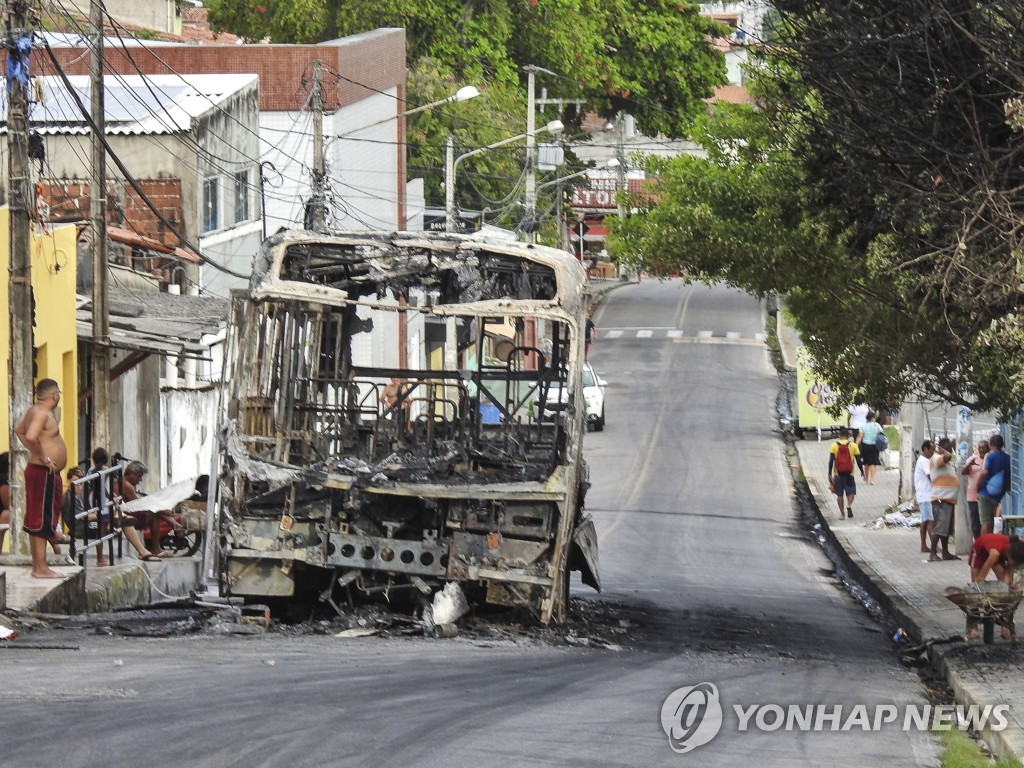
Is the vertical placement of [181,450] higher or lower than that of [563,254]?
lower

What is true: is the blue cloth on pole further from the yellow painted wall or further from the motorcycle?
the motorcycle

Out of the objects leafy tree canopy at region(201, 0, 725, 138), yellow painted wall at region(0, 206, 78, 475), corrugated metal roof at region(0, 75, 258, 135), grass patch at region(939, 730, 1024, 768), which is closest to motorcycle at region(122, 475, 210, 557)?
yellow painted wall at region(0, 206, 78, 475)

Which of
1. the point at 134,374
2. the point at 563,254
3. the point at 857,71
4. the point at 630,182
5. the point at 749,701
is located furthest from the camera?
the point at 630,182

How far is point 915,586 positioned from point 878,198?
23.3 feet

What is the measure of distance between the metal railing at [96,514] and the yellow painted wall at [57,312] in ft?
5.77

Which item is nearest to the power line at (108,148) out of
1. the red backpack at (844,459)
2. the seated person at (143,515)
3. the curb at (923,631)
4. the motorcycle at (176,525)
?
the seated person at (143,515)

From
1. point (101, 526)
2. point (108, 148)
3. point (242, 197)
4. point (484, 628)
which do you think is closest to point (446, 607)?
point (484, 628)

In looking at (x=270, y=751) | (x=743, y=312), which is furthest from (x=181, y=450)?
(x=743, y=312)

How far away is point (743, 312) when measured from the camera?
6712 centimetres

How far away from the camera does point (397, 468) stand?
13383 mm

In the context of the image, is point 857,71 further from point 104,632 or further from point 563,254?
point 104,632

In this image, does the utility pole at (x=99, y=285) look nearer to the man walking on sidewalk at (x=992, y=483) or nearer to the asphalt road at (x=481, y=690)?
the asphalt road at (x=481, y=690)

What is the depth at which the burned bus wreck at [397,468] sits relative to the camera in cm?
1303

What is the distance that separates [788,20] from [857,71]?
858 mm
